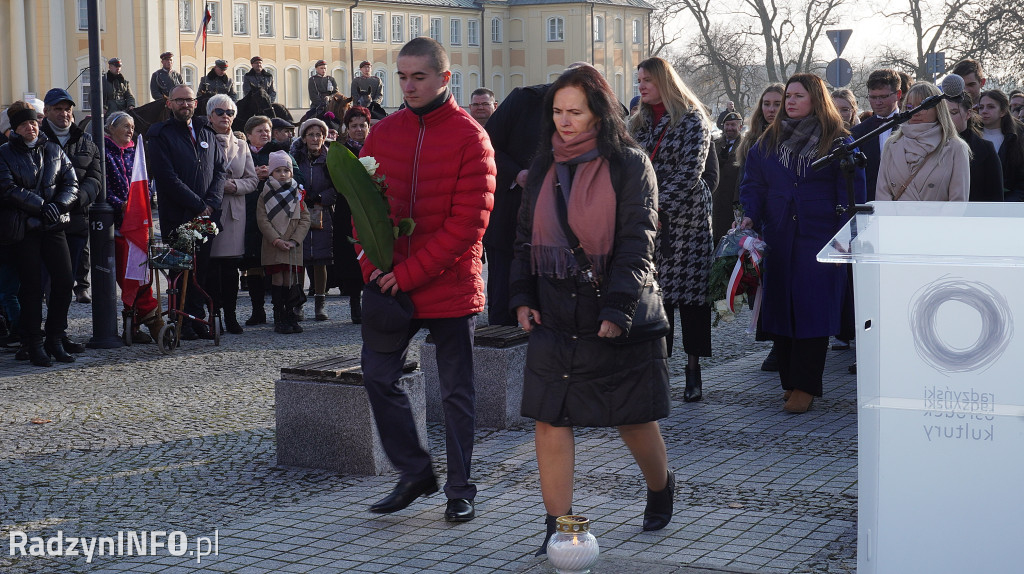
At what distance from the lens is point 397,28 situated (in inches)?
3322

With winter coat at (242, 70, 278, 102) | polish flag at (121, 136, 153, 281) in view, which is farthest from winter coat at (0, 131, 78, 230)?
winter coat at (242, 70, 278, 102)

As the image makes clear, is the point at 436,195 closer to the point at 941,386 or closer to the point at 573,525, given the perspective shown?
the point at 573,525

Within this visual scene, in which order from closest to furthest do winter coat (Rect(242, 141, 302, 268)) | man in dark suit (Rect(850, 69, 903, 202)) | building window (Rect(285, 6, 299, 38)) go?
man in dark suit (Rect(850, 69, 903, 202))
winter coat (Rect(242, 141, 302, 268))
building window (Rect(285, 6, 299, 38))

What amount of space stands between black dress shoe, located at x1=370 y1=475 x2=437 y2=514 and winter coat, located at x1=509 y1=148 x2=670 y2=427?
97cm

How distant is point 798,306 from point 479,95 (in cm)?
556

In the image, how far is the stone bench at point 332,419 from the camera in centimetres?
681

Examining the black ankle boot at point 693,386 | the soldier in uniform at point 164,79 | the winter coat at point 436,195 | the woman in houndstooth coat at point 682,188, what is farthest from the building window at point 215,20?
the winter coat at point 436,195

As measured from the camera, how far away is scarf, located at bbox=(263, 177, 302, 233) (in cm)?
1242

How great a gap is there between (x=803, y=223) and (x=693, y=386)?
50.6 inches

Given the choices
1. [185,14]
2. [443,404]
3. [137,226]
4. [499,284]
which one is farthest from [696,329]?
[185,14]

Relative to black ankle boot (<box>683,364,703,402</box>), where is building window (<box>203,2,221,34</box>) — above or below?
above

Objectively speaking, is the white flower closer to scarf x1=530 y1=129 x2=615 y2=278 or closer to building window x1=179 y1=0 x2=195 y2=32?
scarf x1=530 y1=129 x2=615 y2=278

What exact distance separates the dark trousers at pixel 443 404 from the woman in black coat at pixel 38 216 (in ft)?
18.1

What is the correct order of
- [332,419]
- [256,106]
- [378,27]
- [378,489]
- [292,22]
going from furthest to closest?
[378,27]
[292,22]
[256,106]
[332,419]
[378,489]
